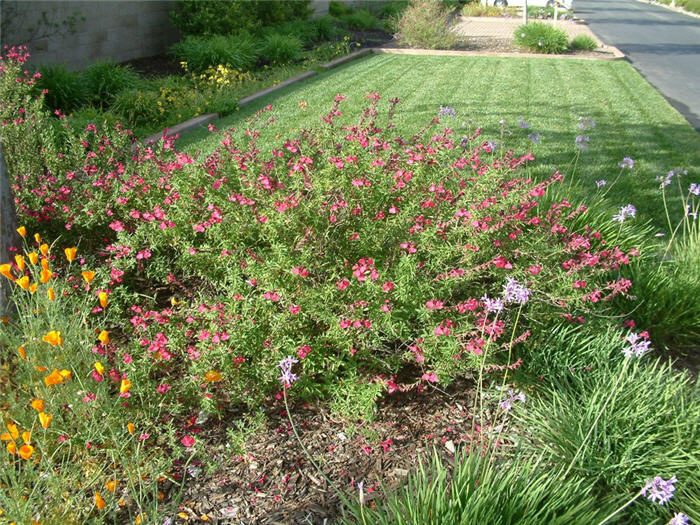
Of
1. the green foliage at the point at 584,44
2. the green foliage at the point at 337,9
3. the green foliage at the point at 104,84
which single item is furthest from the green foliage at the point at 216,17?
the green foliage at the point at 584,44

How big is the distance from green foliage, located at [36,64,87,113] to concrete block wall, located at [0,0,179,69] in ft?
3.94

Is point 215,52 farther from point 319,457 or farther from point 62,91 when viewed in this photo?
point 319,457

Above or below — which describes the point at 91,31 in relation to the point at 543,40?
above

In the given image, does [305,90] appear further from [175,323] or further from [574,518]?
[574,518]

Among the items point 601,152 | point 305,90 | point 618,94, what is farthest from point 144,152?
Result: point 618,94

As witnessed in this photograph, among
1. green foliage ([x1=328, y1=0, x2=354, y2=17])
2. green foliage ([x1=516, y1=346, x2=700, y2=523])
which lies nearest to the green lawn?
green foliage ([x1=516, y1=346, x2=700, y2=523])

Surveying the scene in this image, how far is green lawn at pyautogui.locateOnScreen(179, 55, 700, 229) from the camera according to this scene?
7.12m

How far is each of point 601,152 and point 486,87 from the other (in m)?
3.96

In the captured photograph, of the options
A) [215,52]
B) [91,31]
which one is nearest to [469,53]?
[215,52]

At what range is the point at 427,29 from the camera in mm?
16047

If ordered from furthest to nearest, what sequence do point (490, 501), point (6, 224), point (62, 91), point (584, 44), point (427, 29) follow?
1. point (584, 44)
2. point (427, 29)
3. point (62, 91)
4. point (6, 224)
5. point (490, 501)

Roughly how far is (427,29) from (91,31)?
8.36 metres

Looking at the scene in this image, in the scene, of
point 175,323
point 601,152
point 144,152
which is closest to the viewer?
point 175,323

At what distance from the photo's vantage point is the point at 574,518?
88.4 inches
